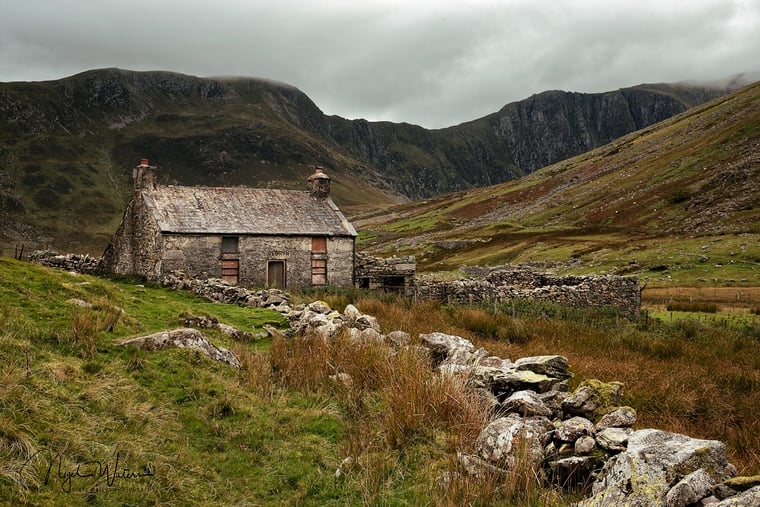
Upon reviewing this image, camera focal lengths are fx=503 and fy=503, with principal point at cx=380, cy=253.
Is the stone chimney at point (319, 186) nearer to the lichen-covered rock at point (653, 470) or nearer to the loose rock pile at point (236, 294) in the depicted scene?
the loose rock pile at point (236, 294)

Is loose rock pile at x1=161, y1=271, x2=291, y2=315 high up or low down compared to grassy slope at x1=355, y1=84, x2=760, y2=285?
down

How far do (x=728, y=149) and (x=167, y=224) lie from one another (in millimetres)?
75138

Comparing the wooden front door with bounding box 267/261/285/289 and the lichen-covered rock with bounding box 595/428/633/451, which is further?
the wooden front door with bounding box 267/261/285/289

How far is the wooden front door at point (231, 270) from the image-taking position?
93.5 ft

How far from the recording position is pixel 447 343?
1024 centimetres

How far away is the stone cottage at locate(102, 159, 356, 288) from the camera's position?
27.7 meters

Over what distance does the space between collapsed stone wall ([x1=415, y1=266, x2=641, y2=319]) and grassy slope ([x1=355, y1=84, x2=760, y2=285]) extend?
12008 millimetres

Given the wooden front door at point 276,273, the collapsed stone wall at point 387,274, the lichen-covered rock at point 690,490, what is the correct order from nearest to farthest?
the lichen-covered rock at point 690,490 → the collapsed stone wall at point 387,274 → the wooden front door at point 276,273

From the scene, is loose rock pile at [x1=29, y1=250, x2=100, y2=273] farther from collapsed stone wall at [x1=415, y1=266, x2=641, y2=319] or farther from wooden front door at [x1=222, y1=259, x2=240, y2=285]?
collapsed stone wall at [x1=415, y1=266, x2=641, y2=319]

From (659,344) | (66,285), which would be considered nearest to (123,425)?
(66,285)

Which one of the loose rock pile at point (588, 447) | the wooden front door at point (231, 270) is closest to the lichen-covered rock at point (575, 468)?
the loose rock pile at point (588, 447)

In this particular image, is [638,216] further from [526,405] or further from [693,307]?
[526,405]

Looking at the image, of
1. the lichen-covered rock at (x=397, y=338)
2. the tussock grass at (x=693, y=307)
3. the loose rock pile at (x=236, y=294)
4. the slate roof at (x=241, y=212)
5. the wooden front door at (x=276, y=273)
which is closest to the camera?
the lichen-covered rock at (x=397, y=338)

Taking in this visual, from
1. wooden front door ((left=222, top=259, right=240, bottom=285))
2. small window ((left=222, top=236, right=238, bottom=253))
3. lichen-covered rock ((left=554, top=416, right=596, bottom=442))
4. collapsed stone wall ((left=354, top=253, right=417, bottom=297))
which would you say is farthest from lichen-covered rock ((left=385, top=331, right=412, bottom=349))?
small window ((left=222, top=236, right=238, bottom=253))
